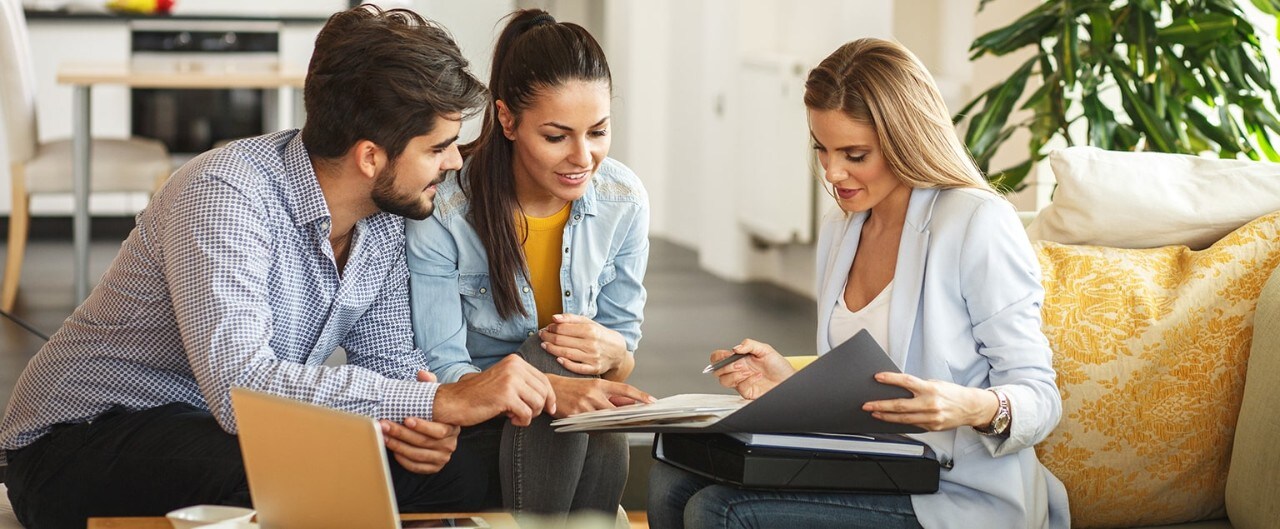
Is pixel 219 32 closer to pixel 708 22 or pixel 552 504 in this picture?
pixel 708 22

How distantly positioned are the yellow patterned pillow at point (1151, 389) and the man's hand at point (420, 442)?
2.59ft

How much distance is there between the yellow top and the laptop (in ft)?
2.43

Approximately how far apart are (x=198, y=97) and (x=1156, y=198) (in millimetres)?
5094

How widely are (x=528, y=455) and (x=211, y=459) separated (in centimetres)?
39

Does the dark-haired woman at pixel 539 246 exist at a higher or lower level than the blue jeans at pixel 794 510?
higher

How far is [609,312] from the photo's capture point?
209 cm

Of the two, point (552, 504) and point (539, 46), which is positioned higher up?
point (539, 46)

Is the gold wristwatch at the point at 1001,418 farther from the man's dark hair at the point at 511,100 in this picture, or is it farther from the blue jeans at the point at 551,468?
the man's dark hair at the point at 511,100

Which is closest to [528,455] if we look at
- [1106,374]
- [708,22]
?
[1106,374]

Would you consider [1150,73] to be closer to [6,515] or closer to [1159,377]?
[1159,377]

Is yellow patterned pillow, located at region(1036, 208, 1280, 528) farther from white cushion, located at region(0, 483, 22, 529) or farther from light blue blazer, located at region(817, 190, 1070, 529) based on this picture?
white cushion, located at region(0, 483, 22, 529)

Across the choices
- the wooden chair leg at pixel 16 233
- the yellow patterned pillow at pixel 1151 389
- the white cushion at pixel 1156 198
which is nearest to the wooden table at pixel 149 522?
the yellow patterned pillow at pixel 1151 389

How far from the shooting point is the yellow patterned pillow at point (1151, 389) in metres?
1.79

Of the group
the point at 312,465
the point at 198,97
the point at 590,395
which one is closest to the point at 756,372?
the point at 590,395
